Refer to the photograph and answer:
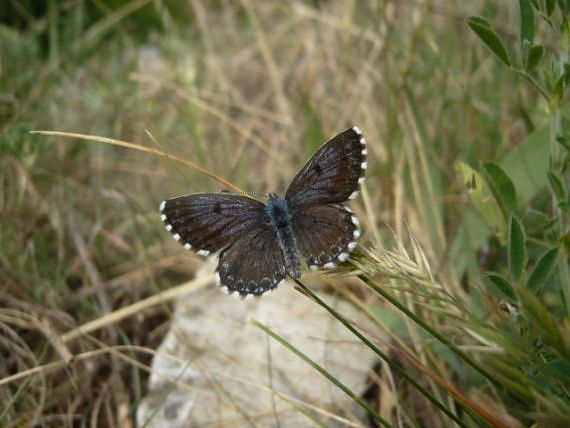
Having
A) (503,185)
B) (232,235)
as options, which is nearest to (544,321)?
(503,185)

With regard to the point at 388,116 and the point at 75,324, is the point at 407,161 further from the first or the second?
the point at 75,324

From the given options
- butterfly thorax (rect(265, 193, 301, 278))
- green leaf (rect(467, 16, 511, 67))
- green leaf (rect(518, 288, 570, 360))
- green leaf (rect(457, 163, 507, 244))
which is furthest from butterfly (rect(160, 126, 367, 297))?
green leaf (rect(518, 288, 570, 360))

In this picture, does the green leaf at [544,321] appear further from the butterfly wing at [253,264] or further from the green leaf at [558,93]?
the butterfly wing at [253,264]

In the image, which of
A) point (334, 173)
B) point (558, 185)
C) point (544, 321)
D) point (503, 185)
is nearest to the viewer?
point (544, 321)

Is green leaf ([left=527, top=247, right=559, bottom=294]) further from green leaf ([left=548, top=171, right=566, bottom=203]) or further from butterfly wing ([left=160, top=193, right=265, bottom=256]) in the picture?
butterfly wing ([left=160, top=193, right=265, bottom=256])

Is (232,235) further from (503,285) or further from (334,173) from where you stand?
(503,285)

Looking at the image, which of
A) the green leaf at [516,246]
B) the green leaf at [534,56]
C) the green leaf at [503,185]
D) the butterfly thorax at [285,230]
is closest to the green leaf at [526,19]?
the green leaf at [534,56]

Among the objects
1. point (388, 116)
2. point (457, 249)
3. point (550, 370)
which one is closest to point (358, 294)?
point (457, 249)
